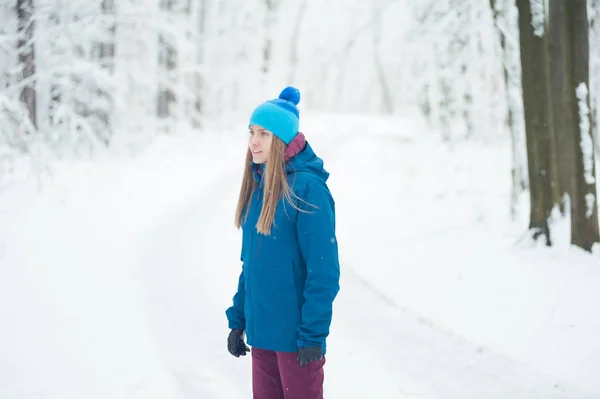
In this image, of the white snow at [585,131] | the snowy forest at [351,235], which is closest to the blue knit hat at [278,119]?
the snowy forest at [351,235]

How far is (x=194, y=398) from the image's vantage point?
4258mm

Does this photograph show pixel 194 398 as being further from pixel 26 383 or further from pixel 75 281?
pixel 75 281

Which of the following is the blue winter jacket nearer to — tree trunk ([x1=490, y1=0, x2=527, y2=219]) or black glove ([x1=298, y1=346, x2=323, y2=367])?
black glove ([x1=298, y1=346, x2=323, y2=367])

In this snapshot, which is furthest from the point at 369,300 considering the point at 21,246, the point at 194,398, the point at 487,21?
the point at 487,21

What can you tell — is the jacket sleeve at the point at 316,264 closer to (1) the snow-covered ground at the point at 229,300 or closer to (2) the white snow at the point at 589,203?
(1) the snow-covered ground at the point at 229,300

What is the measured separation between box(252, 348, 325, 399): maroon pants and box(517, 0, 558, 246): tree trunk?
629 centimetres

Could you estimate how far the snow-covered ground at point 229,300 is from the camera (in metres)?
4.65

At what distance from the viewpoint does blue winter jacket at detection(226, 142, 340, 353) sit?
264 centimetres

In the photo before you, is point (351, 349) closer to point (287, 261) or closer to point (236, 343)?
point (236, 343)

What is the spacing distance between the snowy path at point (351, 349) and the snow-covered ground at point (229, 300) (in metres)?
0.02

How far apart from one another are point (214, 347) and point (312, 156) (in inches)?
119

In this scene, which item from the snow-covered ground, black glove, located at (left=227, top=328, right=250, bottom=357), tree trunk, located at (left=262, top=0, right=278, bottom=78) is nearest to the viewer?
black glove, located at (left=227, top=328, right=250, bottom=357)

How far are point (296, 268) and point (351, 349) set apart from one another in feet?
9.49

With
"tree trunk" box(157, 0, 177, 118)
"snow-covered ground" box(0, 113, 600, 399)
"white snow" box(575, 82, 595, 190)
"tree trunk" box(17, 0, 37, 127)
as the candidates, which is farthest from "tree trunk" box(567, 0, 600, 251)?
"tree trunk" box(157, 0, 177, 118)
